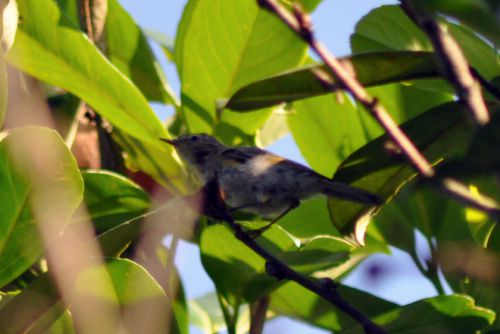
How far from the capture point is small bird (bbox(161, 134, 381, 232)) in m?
3.04

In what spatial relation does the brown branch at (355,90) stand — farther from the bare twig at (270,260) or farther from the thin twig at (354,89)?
the bare twig at (270,260)

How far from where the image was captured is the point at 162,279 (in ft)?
8.89

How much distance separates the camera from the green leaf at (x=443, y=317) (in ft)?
7.07

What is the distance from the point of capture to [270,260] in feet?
5.98

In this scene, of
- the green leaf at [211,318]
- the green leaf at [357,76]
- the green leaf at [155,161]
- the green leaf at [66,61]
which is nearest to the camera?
the green leaf at [357,76]

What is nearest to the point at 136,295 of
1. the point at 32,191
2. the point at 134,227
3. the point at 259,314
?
the point at 134,227

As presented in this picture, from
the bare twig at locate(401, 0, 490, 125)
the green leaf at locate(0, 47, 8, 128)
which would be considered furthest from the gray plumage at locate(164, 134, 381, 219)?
the bare twig at locate(401, 0, 490, 125)

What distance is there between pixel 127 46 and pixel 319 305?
115cm

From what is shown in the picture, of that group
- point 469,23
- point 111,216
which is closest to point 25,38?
point 111,216

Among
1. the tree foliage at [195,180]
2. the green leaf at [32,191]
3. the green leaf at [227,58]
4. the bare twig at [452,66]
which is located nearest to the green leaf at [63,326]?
the tree foliage at [195,180]

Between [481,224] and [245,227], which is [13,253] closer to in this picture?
[245,227]

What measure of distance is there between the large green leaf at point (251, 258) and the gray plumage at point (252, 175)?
382mm

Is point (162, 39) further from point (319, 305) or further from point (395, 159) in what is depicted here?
point (395, 159)

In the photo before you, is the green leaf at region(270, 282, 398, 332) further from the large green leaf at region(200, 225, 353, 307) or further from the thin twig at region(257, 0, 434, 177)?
the thin twig at region(257, 0, 434, 177)
